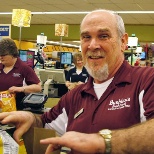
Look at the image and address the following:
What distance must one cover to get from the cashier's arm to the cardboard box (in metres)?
0.04

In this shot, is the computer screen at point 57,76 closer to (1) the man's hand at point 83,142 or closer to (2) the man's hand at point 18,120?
(2) the man's hand at point 18,120

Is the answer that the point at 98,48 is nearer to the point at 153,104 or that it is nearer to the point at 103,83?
the point at 103,83

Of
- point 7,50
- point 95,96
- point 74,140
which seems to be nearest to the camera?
point 74,140

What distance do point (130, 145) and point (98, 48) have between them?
710mm

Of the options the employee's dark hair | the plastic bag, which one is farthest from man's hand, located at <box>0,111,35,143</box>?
the employee's dark hair

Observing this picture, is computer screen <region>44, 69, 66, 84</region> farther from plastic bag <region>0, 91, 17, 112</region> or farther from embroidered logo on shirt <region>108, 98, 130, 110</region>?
embroidered logo on shirt <region>108, 98, 130, 110</region>

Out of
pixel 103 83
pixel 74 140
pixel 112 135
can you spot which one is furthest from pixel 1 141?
pixel 103 83

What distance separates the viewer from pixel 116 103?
151 centimetres

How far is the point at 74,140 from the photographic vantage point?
1.08 metres

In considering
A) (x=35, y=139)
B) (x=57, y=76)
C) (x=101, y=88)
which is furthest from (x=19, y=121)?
(x=57, y=76)

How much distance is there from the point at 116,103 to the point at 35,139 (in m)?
0.43

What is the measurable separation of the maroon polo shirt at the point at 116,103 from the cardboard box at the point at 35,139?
0.24m

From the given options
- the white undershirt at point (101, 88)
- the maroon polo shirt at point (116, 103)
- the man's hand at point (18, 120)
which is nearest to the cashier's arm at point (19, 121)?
the man's hand at point (18, 120)

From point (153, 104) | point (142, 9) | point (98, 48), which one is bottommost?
point (153, 104)
